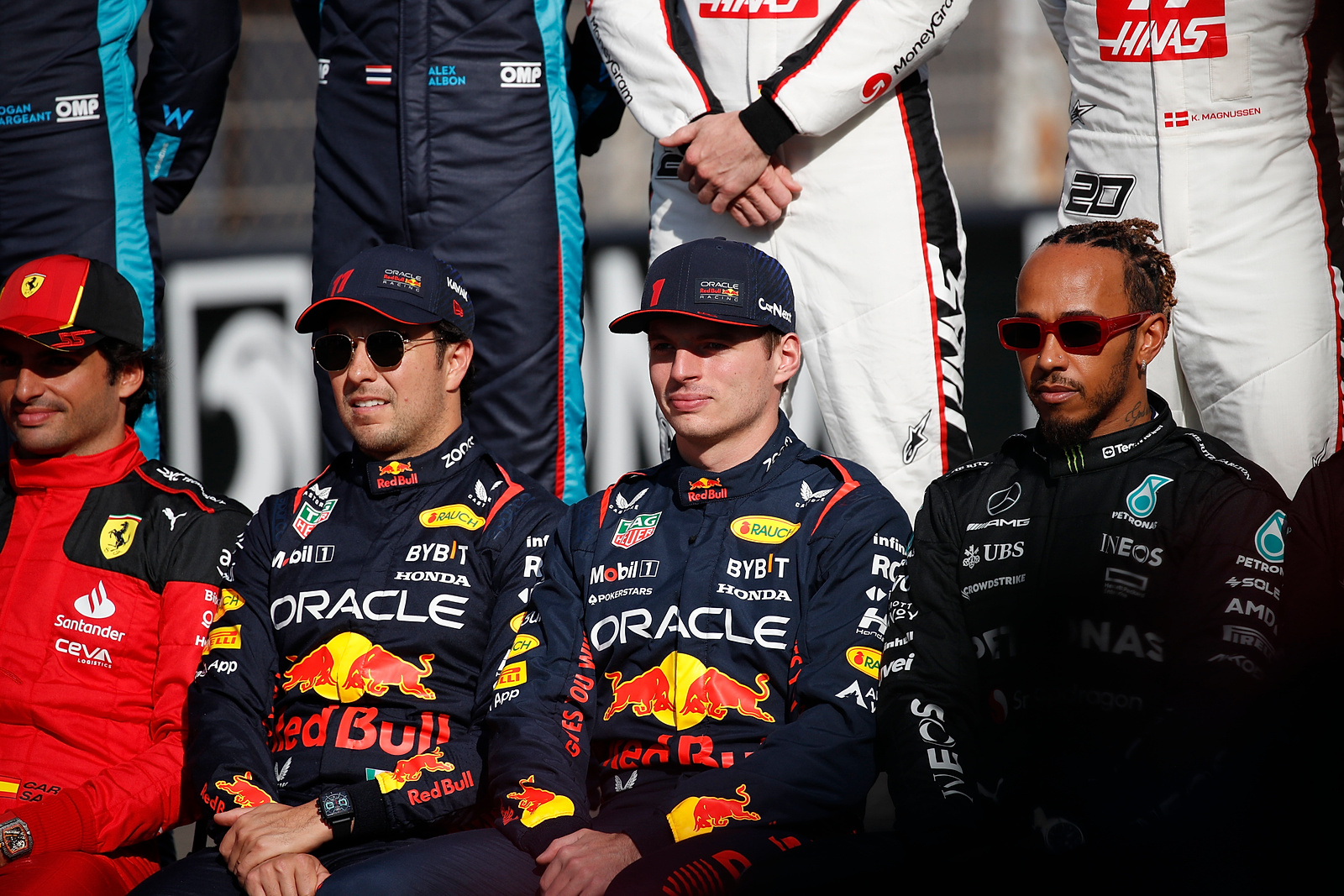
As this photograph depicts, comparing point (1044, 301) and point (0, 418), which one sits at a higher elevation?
point (1044, 301)

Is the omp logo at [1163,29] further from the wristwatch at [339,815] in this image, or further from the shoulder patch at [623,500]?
the wristwatch at [339,815]

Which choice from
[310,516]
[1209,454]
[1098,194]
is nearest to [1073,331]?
[1209,454]

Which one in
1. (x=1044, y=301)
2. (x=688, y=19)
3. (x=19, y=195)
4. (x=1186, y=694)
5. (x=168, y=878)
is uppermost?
(x=688, y=19)

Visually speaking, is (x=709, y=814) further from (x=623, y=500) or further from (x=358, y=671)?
(x=358, y=671)

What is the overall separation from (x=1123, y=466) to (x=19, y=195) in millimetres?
3056

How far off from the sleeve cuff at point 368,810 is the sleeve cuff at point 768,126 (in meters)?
1.68

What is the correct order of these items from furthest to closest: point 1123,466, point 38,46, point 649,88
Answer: point 38,46 < point 649,88 < point 1123,466

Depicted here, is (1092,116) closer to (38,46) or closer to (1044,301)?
(1044,301)

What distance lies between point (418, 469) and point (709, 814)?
3.64ft

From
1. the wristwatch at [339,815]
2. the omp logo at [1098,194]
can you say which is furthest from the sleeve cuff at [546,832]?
the omp logo at [1098,194]

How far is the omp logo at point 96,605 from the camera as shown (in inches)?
125

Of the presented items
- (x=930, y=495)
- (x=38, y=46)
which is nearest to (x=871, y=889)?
(x=930, y=495)

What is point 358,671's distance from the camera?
2.96 meters

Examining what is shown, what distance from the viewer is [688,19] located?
11.3 feet
